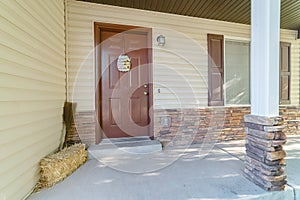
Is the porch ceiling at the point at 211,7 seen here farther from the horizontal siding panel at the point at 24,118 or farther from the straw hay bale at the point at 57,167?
the straw hay bale at the point at 57,167

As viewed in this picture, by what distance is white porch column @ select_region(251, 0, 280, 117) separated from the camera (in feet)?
6.14

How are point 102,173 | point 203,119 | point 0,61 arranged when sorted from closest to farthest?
point 0,61 → point 102,173 → point 203,119

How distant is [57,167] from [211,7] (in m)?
3.51

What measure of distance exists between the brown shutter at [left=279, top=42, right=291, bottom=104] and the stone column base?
312 centimetres

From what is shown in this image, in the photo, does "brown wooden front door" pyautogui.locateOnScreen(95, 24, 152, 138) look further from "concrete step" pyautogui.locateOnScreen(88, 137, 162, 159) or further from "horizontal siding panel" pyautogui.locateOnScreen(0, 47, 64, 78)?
"horizontal siding panel" pyautogui.locateOnScreen(0, 47, 64, 78)

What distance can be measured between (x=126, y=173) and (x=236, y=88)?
3.16 m

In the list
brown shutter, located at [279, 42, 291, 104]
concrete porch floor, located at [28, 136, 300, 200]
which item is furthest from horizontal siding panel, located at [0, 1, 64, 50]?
brown shutter, located at [279, 42, 291, 104]

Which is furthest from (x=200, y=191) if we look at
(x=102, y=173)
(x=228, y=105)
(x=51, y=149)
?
(x=228, y=105)

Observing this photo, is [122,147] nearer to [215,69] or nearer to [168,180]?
[168,180]

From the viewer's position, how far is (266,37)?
1880 mm

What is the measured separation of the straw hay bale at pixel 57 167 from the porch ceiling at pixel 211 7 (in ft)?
8.14

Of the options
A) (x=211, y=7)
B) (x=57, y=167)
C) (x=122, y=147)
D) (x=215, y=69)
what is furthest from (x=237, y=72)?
(x=57, y=167)

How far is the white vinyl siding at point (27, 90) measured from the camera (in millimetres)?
1535

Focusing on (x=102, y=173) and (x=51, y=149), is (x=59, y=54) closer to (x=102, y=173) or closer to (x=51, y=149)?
(x=51, y=149)
